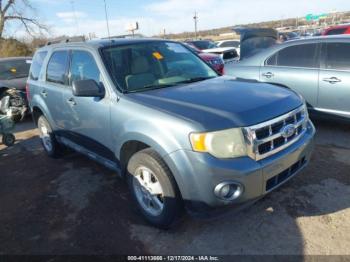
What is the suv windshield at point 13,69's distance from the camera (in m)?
9.50

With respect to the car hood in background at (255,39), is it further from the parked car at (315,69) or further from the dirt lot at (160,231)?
the dirt lot at (160,231)

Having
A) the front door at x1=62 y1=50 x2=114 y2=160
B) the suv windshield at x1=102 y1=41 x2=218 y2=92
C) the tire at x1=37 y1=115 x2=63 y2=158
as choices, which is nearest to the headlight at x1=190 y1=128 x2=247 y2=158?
the suv windshield at x1=102 y1=41 x2=218 y2=92

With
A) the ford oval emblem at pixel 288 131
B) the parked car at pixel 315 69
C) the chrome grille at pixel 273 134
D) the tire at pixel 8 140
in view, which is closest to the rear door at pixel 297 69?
the parked car at pixel 315 69

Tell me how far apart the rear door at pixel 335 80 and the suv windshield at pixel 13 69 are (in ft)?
26.5

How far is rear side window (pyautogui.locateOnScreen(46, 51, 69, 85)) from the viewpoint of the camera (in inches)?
178

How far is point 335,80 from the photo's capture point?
5109 mm

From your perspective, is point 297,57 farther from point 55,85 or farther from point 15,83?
point 15,83

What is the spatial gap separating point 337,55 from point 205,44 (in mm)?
13905

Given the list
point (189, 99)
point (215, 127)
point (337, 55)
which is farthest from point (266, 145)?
point (337, 55)

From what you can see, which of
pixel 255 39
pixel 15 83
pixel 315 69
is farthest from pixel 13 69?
pixel 315 69

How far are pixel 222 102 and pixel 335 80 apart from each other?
2.99 meters

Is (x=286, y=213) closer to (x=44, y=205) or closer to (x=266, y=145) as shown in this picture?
(x=266, y=145)

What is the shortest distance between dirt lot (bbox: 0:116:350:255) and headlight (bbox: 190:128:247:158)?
2.44 ft

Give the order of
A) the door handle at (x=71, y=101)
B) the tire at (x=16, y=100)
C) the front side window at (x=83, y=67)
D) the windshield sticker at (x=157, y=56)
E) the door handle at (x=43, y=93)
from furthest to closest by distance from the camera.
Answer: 1. the tire at (x=16, y=100)
2. the door handle at (x=43, y=93)
3. the door handle at (x=71, y=101)
4. the windshield sticker at (x=157, y=56)
5. the front side window at (x=83, y=67)
